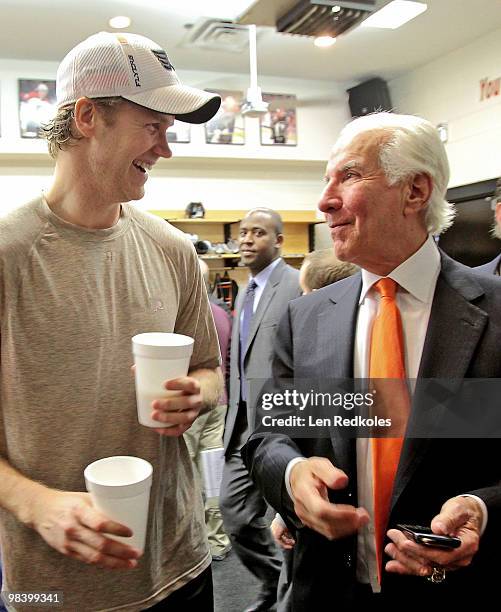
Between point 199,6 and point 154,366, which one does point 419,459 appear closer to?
point 154,366

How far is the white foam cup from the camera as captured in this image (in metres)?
1.01

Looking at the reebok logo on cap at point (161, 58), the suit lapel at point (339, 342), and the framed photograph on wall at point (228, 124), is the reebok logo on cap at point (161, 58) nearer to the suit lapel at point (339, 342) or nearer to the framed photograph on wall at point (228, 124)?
the suit lapel at point (339, 342)

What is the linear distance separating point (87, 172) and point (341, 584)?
3.63 feet

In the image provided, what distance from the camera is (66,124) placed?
1323mm

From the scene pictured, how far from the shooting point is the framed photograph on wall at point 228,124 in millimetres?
7125

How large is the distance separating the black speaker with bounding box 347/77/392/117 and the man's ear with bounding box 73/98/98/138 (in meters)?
6.61

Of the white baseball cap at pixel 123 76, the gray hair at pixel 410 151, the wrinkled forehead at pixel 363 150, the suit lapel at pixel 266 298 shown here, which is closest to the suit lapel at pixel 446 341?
the gray hair at pixel 410 151

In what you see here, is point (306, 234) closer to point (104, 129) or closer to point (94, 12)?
point (94, 12)

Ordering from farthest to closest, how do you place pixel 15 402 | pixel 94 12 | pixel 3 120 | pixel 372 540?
1. pixel 3 120
2. pixel 94 12
3. pixel 372 540
4. pixel 15 402

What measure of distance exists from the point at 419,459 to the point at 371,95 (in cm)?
699

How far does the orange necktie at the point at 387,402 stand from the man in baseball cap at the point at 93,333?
0.41 m

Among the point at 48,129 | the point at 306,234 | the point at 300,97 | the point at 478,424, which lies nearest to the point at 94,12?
the point at 300,97

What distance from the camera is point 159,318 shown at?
138 centimetres

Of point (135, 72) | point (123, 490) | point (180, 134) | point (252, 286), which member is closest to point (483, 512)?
point (123, 490)
